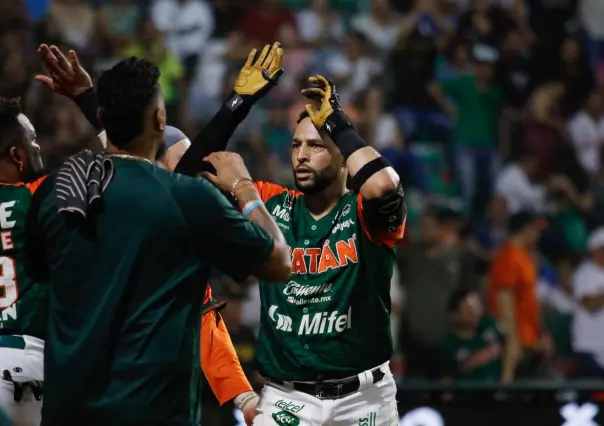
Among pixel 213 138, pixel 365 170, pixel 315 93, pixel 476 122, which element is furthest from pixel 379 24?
pixel 213 138

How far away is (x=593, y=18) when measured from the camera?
546 inches

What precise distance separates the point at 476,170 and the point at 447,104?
815mm

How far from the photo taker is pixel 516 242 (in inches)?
446

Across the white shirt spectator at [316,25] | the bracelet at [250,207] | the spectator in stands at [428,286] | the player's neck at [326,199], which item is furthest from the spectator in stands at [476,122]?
the bracelet at [250,207]

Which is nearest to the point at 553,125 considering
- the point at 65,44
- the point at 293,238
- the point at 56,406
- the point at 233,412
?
the point at 65,44

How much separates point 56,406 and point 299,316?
1.76 m

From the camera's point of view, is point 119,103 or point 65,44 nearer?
point 119,103

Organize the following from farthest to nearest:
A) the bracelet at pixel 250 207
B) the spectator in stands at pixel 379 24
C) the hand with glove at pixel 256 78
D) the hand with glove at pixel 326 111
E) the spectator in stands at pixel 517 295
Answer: the spectator in stands at pixel 379 24 → the spectator in stands at pixel 517 295 → the hand with glove at pixel 326 111 → the hand with glove at pixel 256 78 → the bracelet at pixel 250 207

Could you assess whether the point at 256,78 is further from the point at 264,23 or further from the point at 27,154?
the point at 264,23

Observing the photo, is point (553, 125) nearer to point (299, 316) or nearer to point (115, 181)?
point (299, 316)

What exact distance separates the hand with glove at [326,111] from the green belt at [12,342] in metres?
1.65

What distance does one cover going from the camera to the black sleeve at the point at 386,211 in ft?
16.7

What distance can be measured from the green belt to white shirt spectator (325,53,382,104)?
316 inches

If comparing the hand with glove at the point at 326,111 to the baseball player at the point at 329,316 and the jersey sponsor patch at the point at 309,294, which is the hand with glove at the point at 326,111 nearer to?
the baseball player at the point at 329,316
